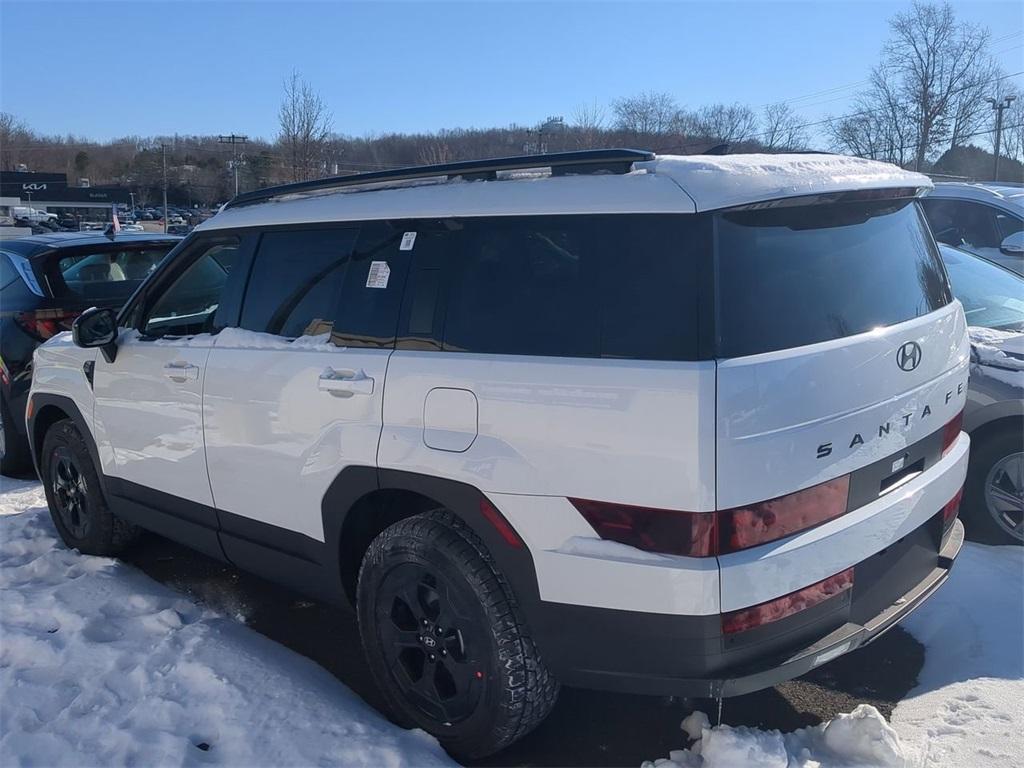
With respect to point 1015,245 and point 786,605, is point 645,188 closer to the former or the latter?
point 786,605

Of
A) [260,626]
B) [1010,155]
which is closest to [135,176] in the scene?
[1010,155]

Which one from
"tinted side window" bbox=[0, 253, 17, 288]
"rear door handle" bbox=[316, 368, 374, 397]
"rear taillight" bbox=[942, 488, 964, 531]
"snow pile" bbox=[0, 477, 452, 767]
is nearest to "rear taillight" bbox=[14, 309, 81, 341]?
"tinted side window" bbox=[0, 253, 17, 288]

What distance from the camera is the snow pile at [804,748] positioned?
2.61 metres

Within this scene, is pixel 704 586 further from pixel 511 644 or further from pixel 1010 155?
pixel 1010 155

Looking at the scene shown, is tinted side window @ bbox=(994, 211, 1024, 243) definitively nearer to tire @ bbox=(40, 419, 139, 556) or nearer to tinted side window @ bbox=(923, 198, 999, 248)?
tinted side window @ bbox=(923, 198, 999, 248)

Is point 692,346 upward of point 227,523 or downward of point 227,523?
upward

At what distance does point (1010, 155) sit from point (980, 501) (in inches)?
2135

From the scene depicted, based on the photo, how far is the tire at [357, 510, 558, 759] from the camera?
8.77ft

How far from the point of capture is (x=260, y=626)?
4.02 metres

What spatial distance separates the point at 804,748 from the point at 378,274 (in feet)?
7.24

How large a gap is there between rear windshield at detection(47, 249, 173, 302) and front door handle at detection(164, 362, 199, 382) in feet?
10.6

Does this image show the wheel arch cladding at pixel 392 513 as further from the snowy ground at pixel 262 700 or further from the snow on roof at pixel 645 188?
the snow on roof at pixel 645 188

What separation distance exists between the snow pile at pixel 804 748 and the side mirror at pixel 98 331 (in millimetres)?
3245

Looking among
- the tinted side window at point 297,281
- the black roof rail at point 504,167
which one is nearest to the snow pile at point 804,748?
the black roof rail at point 504,167
